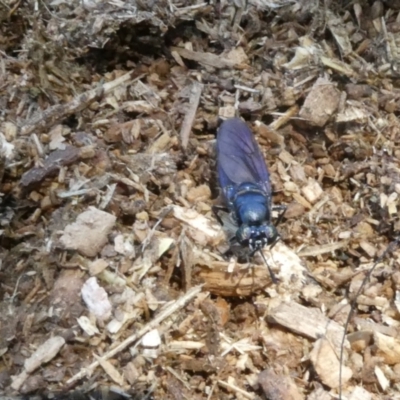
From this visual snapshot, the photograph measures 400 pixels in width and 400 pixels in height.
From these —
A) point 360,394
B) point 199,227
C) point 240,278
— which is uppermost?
point 199,227

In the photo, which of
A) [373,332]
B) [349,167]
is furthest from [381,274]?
[349,167]

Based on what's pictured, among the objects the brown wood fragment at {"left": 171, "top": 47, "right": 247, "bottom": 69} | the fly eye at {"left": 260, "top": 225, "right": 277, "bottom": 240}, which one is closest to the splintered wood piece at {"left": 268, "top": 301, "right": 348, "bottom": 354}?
the fly eye at {"left": 260, "top": 225, "right": 277, "bottom": 240}

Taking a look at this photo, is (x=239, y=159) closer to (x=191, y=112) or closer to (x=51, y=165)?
(x=191, y=112)

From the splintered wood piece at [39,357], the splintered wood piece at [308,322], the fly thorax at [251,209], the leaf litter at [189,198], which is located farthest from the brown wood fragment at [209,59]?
the splintered wood piece at [39,357]

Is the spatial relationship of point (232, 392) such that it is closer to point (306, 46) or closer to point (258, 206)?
point (258, 206)

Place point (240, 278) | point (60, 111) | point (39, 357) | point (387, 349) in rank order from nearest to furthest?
point (39, 357)
point (387, 349)
point (240, 278)
point (60, 111)

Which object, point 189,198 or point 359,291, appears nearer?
point 359,291

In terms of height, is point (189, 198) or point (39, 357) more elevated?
point (189, 198)

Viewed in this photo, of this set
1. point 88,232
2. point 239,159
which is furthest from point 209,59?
point 88,232
